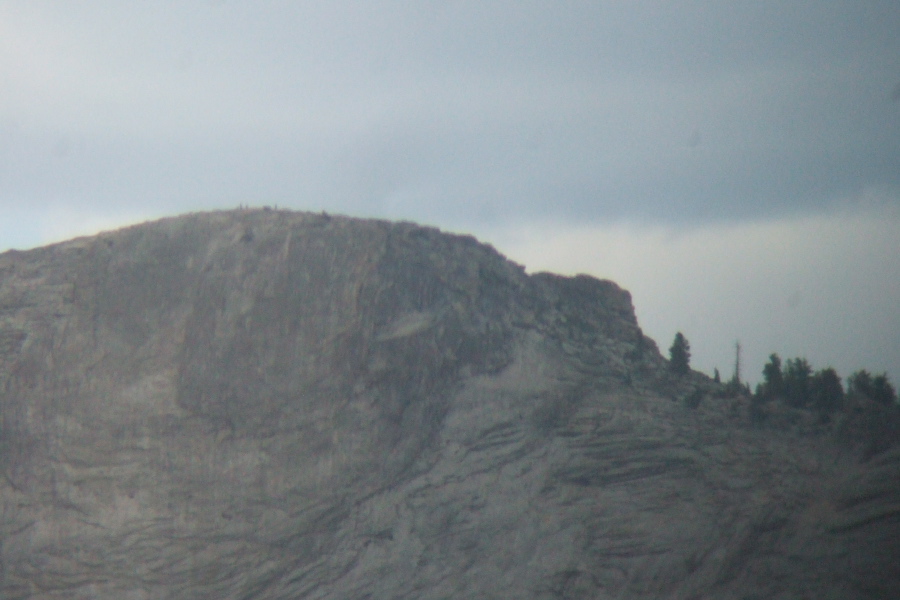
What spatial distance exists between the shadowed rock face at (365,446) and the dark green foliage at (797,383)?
183cm

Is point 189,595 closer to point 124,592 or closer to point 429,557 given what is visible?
point 124,592

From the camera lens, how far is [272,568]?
24.2 meters

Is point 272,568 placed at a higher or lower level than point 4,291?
lower

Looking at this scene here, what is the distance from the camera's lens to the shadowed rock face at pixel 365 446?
23.5m

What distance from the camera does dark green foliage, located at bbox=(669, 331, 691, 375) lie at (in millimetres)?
29297

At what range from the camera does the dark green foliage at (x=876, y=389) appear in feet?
96.7

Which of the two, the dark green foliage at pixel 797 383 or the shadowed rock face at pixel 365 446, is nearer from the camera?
the shadowed rock face at pixel 365 446

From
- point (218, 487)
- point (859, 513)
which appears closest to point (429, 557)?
point (218, 487)

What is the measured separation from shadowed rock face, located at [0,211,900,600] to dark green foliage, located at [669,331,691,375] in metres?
0.38

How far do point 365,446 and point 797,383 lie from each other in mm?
12473

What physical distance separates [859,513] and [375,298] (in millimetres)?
13050

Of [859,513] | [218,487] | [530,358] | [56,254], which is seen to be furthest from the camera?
[56,254]

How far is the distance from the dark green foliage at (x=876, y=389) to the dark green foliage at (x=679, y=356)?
4.78m

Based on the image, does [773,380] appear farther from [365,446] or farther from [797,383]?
[365,446]
